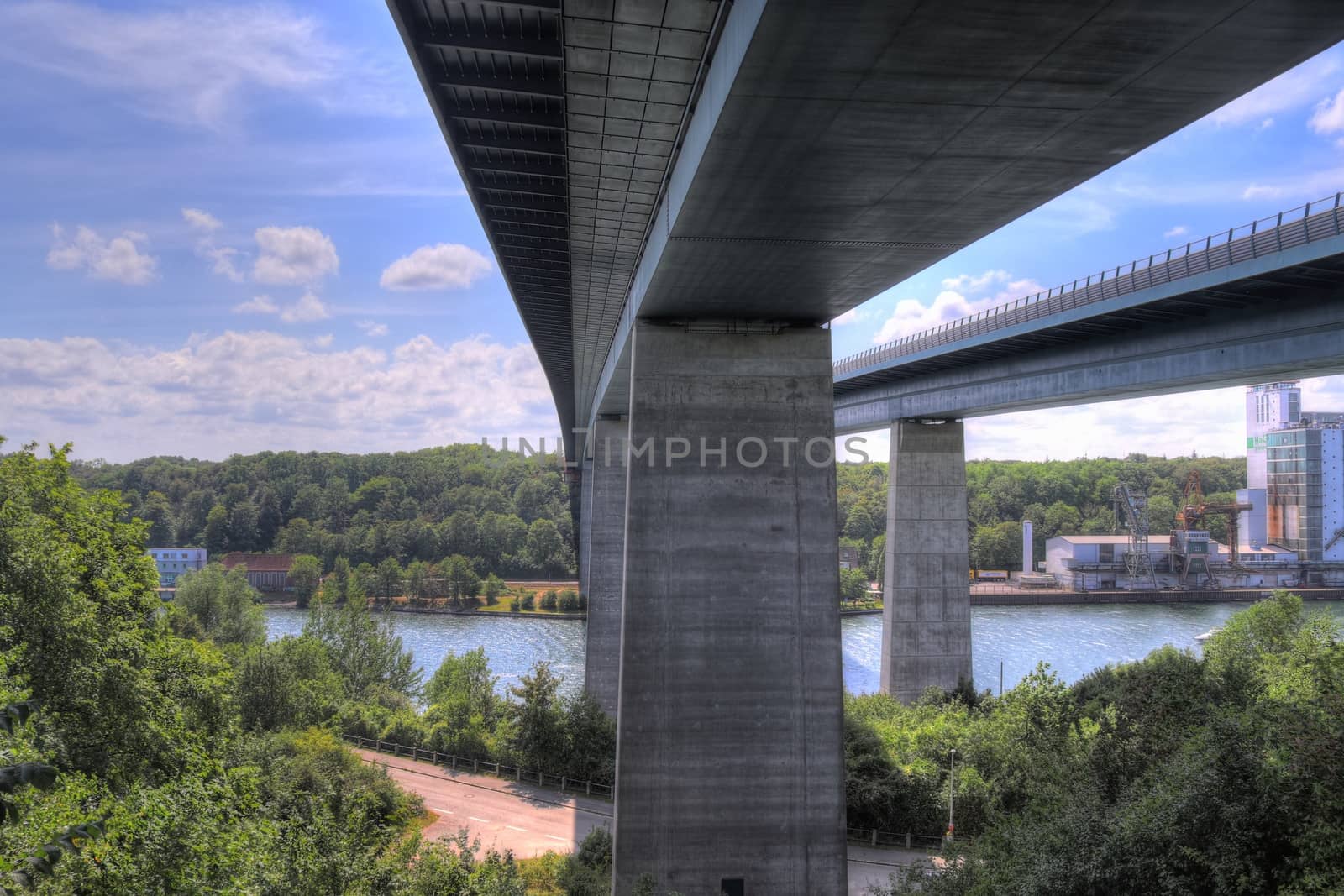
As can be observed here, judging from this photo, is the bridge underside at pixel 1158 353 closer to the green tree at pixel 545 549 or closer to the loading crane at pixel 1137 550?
the loading crane at pixel 1137 550

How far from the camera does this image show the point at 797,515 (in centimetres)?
1245

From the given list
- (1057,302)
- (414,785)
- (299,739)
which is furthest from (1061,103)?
(414,785)

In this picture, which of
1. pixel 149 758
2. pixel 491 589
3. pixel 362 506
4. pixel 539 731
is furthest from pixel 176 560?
pixel 149 758

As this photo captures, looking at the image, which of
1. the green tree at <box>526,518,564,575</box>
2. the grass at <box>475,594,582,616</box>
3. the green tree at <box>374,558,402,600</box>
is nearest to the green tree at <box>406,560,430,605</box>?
the green tree at <box>374,558,402,600</box>

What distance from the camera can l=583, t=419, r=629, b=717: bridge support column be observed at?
2925cm

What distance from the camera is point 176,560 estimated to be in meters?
86.9

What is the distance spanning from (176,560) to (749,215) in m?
95.3

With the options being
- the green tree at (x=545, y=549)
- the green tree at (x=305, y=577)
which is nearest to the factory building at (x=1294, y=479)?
the green tree at (x=545, y=549)

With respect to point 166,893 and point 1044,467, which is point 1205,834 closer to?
point 166,893

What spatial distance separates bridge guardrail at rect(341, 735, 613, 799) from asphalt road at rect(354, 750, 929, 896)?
0.26 meters

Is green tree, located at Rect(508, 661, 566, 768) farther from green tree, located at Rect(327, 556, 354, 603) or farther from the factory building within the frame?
the factory building

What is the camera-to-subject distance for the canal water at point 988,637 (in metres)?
40.0

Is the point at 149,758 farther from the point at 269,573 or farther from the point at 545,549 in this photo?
the point at 545,549

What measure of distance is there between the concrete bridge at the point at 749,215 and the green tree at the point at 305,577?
64.8 metres
